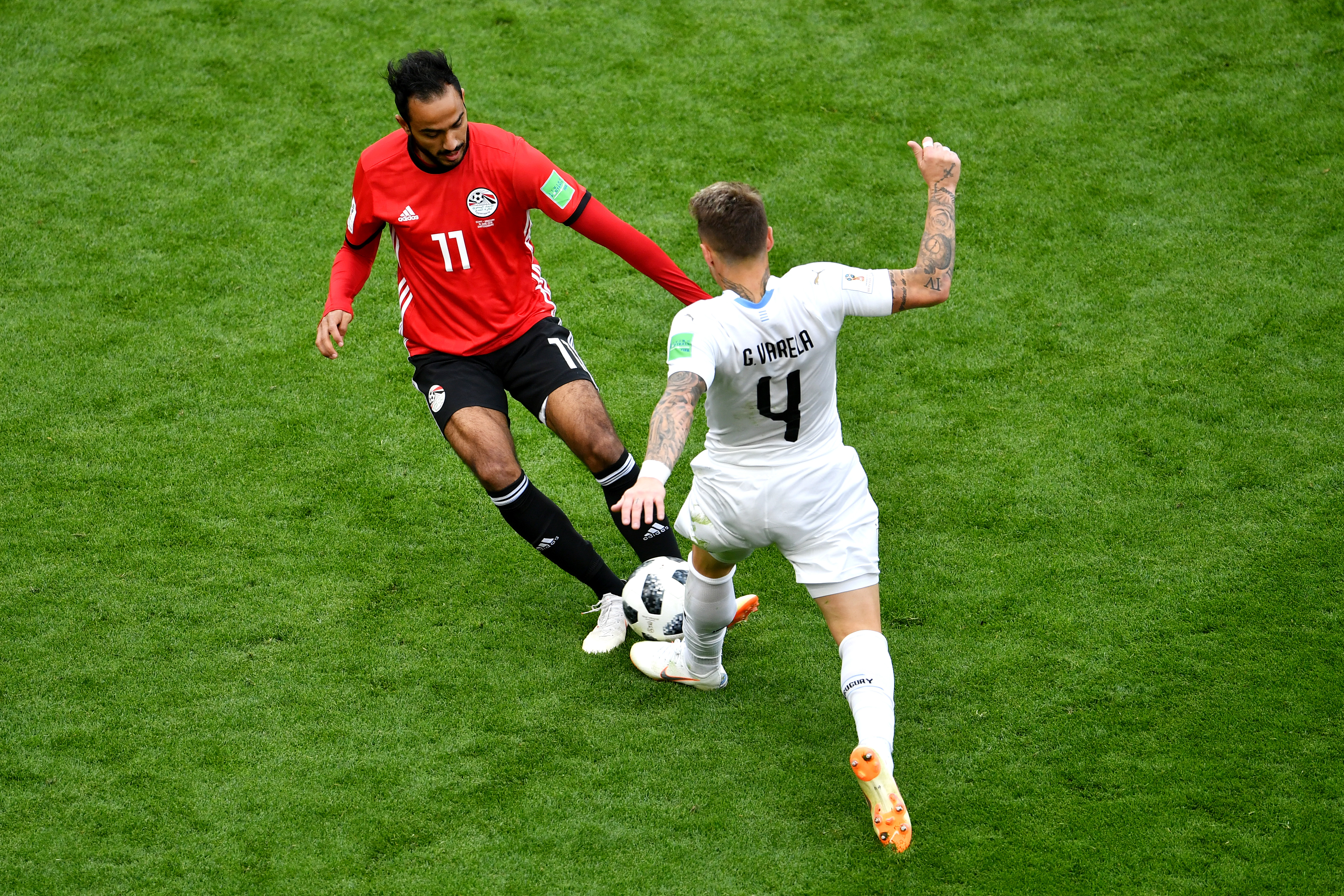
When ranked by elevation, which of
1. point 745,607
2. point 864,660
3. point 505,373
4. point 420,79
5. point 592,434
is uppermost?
point 420,79

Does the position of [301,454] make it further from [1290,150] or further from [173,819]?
[1290,150]

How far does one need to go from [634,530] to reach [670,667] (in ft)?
1.89

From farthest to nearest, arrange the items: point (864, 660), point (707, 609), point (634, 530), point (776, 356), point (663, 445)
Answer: point (634, 530)
point (707, 609)
point (864, 660)
point (776, 356)
point (663, 445)

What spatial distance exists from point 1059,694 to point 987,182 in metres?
3.97

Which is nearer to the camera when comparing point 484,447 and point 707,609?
point 707,609

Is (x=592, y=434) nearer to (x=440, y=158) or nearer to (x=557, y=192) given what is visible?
(x=557, y=192)

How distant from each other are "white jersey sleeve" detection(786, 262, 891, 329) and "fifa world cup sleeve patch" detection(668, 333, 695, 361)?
0.41 m

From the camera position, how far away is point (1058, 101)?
8.10 m

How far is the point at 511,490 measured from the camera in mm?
4801

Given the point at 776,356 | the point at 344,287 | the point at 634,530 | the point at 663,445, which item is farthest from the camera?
the point at 344,287

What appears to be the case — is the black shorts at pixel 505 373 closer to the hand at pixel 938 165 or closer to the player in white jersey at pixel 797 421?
the player in white jersey at pixel 797 421

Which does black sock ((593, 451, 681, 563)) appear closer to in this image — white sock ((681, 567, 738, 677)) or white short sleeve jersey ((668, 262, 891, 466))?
white sock ((681, 567, 738, 677))

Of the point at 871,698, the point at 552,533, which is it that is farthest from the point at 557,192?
the point at 871,698

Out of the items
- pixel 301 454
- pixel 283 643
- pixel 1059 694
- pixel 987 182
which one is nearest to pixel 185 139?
pixel 301 454
